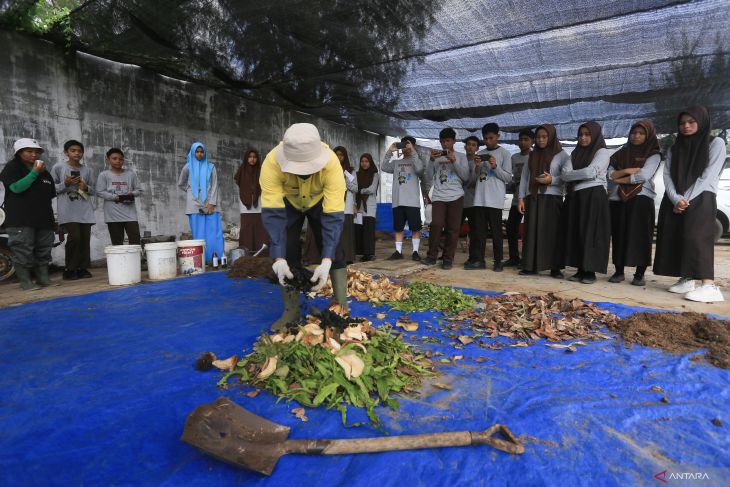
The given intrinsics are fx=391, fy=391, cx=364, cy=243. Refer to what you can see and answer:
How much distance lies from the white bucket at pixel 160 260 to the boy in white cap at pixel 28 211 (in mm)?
1141

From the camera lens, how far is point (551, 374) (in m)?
2.19

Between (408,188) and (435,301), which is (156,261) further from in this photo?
(408,188)

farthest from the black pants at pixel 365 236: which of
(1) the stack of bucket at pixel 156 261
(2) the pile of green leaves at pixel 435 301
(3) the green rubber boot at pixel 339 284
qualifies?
(3) the green rubber boot at pixel 339 284

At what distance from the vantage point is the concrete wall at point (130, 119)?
5.38 m

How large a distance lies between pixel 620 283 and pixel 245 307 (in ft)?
14.1

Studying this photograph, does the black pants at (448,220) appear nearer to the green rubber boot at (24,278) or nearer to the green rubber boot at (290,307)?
the green rubber boot at (290,307)

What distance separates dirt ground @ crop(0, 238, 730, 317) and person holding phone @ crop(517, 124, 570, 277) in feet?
0.82

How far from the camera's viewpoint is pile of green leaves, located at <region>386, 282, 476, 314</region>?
3492 millimetres

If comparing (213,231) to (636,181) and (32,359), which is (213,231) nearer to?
(32,359)

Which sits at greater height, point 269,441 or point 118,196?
point 118,196

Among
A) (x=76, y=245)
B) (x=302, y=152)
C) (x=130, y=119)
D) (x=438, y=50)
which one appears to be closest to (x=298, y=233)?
(x=302, y=152)

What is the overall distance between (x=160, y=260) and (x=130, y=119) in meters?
2.99

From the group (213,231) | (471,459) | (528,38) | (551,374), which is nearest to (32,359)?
(471,459)

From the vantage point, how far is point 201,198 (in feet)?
19.5
